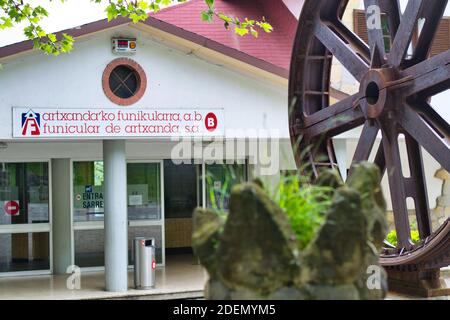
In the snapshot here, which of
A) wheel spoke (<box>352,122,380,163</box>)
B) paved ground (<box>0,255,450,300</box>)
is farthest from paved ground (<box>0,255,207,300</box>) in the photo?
wheel spoke (<box>352,122,380,163</box>)

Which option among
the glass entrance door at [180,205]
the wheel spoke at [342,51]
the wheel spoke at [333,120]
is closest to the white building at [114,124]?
the wheel spoke at [333,120]

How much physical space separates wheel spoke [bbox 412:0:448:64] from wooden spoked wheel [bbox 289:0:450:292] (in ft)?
0.03

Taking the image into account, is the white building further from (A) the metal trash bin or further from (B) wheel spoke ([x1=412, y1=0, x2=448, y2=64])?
(B) wheel spoke ([x1=412, y1=0, x2=448, y2=64])

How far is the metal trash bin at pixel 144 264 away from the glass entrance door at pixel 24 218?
111 inches

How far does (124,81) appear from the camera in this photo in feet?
39.3

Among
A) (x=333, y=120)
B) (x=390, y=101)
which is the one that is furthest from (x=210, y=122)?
(x=390, y=101)

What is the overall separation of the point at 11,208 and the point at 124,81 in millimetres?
4196

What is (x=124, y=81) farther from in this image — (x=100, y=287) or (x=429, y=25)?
(x=429, y=25)

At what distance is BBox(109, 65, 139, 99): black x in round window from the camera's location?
1191 cm

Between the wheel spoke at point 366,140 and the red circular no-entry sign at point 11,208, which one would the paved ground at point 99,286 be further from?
the wheel spoke at point 366,140

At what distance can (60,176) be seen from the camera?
14898mm

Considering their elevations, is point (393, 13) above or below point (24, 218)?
above
